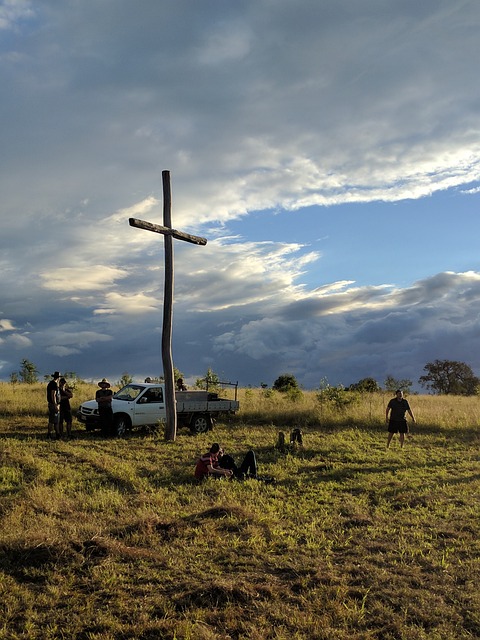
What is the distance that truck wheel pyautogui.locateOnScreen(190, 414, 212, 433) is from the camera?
17.4 m

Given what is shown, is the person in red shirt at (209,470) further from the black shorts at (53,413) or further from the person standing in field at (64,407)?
the person standing in field at (64,407)

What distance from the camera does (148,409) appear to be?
667 inches

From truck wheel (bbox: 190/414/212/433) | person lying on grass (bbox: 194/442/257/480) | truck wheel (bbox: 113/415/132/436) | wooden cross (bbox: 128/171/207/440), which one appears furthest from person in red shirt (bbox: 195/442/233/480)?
truck wheel (bbox: 190/414/212/433)

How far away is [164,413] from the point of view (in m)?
17.3

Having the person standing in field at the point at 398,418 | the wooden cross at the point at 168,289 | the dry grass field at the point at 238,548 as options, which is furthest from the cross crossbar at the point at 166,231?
the person standing in field at the point at 398,418

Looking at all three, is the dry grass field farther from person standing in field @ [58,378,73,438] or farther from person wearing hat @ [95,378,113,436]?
person wearing hat @ [95,378,113,436]

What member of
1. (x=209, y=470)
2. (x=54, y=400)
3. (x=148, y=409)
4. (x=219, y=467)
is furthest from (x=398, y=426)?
(x=54, y=400)

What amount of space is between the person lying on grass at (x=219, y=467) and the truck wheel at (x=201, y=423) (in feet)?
22.5

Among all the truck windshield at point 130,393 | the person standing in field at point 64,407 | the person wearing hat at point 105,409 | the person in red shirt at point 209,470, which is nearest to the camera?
the person in red shirt at point 209,470

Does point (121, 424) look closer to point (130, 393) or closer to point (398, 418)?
point (130, 393)

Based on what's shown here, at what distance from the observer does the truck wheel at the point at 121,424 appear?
52.8 ft

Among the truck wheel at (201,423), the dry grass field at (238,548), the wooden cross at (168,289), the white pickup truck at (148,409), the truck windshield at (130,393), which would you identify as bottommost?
the dry grass field at (238,548)

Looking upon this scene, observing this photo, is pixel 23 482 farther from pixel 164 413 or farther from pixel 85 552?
pixel 164 413

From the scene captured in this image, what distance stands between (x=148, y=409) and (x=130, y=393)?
0.93 metres
